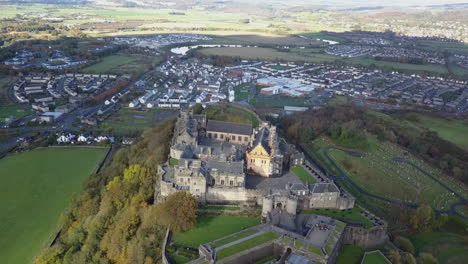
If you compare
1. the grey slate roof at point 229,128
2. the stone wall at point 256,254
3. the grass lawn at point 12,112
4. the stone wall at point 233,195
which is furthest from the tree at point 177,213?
the grass lawn at point 12,112

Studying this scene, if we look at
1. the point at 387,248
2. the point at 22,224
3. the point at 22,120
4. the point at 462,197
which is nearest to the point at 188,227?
the point at 387,248

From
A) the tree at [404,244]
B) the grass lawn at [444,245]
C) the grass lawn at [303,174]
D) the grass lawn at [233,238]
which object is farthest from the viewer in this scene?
the grass lawn at [303,174]

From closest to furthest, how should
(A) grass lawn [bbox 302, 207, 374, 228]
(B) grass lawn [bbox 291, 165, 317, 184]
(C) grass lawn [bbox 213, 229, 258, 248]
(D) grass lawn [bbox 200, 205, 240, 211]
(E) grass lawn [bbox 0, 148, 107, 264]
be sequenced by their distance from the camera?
(C) grass lawn [bbox 213, 229, 258, 248]
(A) grass lawn [bbox 302, 207, 374, 228]
(D) grass lawn [bbox 200, 205, 240, 211]
(E) grass lawn [bbox 0, 148, 107, 264]
(B) grass lawn [bbox 291, 165, 317, 184]

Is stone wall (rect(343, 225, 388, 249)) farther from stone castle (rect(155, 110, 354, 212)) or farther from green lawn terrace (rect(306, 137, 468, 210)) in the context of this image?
green lawn terrace (rect(306, 137, 468, 210))

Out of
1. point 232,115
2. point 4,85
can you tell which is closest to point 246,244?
point 232,115

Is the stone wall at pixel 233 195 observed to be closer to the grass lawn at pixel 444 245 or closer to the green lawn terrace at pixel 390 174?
the grass lawn at pixel 444 245

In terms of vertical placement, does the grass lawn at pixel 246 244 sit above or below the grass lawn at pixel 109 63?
below

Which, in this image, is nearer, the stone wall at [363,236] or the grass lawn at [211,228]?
the grass lawn at [211,228]

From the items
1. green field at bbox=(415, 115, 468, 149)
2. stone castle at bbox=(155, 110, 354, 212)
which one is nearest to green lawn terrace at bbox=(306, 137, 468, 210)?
stone castle at bbox=(155, 110, 354, 212)
